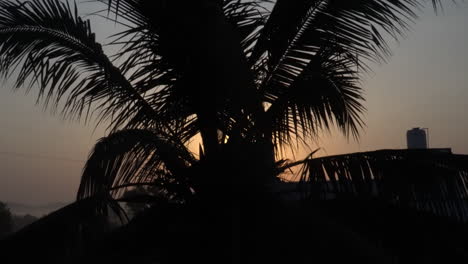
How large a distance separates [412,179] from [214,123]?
197 cm

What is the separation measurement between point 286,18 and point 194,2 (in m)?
0.86

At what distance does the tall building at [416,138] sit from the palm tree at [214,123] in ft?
36.9

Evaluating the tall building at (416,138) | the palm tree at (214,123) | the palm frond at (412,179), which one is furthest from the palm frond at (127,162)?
the tall building at (416,138)

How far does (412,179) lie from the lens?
4.64 meters

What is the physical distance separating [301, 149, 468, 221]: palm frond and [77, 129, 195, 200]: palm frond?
1306 millimetres

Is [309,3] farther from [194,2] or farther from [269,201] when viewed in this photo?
[269,201]

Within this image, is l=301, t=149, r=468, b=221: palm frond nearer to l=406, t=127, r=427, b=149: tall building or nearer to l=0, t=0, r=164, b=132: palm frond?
l=0, t=0, r=164, b=132: palm frond

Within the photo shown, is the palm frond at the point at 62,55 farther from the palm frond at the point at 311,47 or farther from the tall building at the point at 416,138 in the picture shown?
the tall building at the point at 416,138

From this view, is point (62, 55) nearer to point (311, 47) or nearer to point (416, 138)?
point (311, 47)

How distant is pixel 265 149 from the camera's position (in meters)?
5.02

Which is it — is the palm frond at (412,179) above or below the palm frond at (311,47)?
below

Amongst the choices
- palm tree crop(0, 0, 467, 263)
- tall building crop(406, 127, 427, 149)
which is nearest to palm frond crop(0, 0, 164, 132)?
palm tree crop(0, 0, 467, 263)

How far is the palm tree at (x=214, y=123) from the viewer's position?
4367 millimetres

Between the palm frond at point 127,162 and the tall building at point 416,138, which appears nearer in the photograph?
the palm frond at point 127,162
